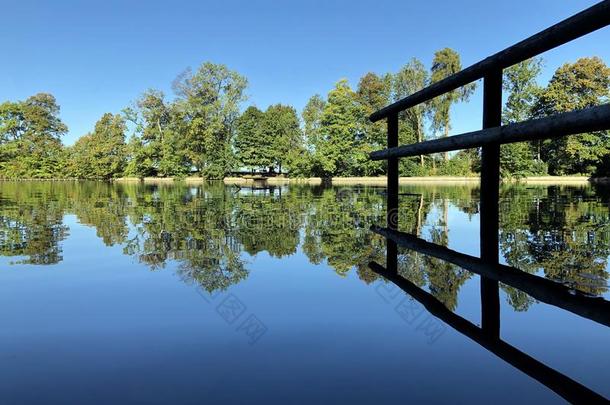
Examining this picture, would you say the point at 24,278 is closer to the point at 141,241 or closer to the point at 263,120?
the point at 141,241

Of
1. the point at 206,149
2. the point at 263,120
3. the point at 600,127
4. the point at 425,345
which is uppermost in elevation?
the point at 263,120

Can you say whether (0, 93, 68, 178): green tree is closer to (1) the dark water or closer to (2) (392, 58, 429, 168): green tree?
(2) (392, 58, 429, 168): green tree

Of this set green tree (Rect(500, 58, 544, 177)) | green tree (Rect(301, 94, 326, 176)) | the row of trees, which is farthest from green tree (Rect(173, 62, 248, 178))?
green tree (Rect(500, 58, 544, 177))

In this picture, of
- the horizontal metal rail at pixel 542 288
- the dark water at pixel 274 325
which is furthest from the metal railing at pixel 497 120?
the dark water at pixel 274 325

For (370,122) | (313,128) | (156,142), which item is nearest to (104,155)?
(156,142)

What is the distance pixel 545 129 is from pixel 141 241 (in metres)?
5.13

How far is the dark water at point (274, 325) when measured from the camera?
1.83 m

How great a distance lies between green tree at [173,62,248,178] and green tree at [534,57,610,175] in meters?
31.4

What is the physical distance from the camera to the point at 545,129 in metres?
2.64

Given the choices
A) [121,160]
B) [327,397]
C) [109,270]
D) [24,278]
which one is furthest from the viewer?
[121,160]

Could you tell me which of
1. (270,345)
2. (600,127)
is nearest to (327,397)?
(270,345)

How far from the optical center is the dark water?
1.83 metres

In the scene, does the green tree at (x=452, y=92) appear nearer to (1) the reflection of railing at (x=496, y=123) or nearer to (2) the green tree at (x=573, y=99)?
(2) the green tree at (x=573, y=99)

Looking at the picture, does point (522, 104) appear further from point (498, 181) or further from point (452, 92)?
point (498, 181)
